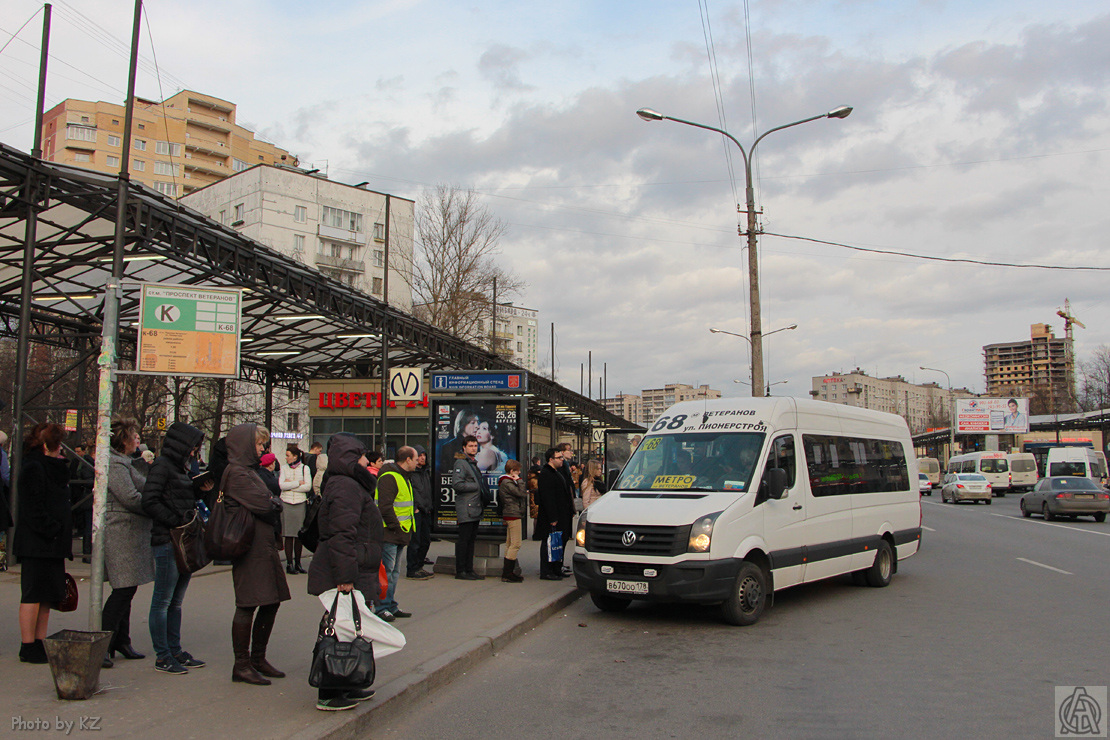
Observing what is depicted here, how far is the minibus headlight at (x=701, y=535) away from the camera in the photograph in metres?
Answer: 8.32

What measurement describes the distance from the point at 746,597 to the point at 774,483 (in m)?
1.22

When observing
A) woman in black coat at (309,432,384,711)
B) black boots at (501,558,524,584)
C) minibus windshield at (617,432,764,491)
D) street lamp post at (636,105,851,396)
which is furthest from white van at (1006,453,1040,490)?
woman in black coat at (309,432,384,711)

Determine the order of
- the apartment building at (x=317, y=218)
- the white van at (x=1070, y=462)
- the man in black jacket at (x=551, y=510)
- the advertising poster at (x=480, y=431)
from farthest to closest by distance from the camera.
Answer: the apartment building at (x=317, y=218)
the white van at (x=1070, y=462)
the advertising poster at (x=480, y=431)
the man in black jacket at (x=551, y=510)

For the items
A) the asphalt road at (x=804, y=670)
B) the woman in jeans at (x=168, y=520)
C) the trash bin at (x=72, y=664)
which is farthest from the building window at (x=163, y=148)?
the trash bin at (x=72, y=664)

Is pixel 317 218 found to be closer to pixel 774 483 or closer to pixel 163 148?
pixel 163 148

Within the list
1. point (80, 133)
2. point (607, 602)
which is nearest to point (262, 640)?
point (607, 602)

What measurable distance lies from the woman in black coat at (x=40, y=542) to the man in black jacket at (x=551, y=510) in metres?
6.31

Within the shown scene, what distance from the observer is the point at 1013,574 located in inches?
501

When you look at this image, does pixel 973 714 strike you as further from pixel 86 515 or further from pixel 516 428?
pixel 86 515

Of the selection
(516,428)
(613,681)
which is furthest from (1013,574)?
(613,681)

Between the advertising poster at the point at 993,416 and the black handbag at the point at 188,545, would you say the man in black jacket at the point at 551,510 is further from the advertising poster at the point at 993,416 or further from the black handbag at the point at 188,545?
the advertising poster at the point at 993,416

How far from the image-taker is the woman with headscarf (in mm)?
5586

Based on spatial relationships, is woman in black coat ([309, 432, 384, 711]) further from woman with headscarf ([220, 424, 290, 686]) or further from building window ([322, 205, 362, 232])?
building window ([322, 205, 362, 232])

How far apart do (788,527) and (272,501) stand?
19.3 ft
